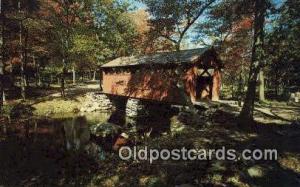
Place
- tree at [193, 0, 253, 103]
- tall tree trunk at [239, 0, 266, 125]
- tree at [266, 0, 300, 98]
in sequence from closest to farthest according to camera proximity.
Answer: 1. tall tree trunk at [239, 0, 266, 125]
2. tree at [266, 0, 300, 98]
3. tree at [193, 0, 253, 103]

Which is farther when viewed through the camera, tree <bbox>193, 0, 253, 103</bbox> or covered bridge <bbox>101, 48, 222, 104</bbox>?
tree <bbox>193, 0, 253, 103</bbox>

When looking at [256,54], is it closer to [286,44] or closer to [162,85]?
[286,44]

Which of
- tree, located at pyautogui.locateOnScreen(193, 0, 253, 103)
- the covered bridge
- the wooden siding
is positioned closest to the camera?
the covered bridge

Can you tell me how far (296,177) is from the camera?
35.2 ft

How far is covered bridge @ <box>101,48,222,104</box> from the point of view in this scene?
26.0 meters

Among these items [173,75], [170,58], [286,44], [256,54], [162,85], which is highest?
[286,44]

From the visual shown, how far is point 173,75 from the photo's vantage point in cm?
2630

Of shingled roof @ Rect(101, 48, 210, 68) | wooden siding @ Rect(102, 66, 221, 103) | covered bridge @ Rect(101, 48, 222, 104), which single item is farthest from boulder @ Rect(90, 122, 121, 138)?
shingled roof @ Rect(101, 48, 210, 68)

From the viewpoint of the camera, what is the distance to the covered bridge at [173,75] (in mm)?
26031

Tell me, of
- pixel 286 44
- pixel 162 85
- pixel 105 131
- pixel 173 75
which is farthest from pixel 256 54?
pixel 162 85

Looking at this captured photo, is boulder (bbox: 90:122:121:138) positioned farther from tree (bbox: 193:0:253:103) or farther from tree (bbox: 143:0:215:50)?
tree (bbox: 193:0:253:103)

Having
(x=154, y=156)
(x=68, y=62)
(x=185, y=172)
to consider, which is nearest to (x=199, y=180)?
(x=185, y=172)

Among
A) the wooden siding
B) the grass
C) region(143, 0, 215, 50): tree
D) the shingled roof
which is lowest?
the grass

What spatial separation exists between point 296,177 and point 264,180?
4.17 ft
